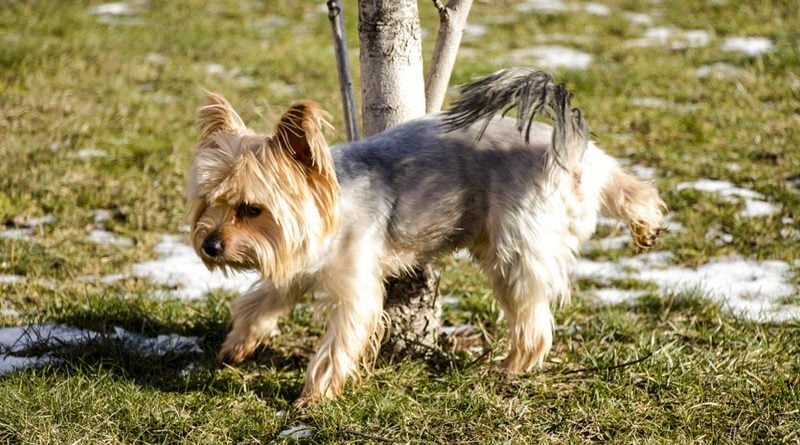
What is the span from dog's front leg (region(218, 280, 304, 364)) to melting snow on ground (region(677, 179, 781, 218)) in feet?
11.3

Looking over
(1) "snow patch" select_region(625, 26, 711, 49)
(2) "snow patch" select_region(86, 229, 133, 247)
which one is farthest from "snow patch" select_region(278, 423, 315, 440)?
(1) "snow patch" select_region(625, 26, 711, 49)

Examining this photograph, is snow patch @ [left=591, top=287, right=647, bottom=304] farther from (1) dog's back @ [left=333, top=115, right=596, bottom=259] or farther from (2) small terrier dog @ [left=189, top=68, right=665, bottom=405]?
(1) dog's back @ [left=333, top=115, right=596, bottom=259]

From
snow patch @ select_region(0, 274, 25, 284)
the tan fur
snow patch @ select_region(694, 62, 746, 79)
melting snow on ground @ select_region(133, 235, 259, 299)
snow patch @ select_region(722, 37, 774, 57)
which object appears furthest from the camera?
snow patch @ select_region(722, 37, 774, 57)

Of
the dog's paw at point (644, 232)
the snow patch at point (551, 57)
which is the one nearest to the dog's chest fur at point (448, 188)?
the dog's paw at point (644, 232)

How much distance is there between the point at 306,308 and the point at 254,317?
2.44ft

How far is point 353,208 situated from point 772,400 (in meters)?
2.05

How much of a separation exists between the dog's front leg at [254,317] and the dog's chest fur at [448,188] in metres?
0.58

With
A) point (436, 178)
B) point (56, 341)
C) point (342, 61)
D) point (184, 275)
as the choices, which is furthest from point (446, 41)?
point (56, 341)

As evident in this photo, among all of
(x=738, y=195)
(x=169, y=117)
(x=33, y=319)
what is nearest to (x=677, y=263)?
(x=738, y=195)

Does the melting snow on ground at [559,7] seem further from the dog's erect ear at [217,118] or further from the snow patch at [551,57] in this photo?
the dog's erect ear at [217,118]

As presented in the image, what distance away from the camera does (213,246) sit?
3.86m

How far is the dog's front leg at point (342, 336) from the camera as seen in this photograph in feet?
13.7

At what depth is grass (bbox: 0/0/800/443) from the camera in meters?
3.94

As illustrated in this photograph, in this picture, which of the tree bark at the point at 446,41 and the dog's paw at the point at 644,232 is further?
the tree bark at the point at 446,41
